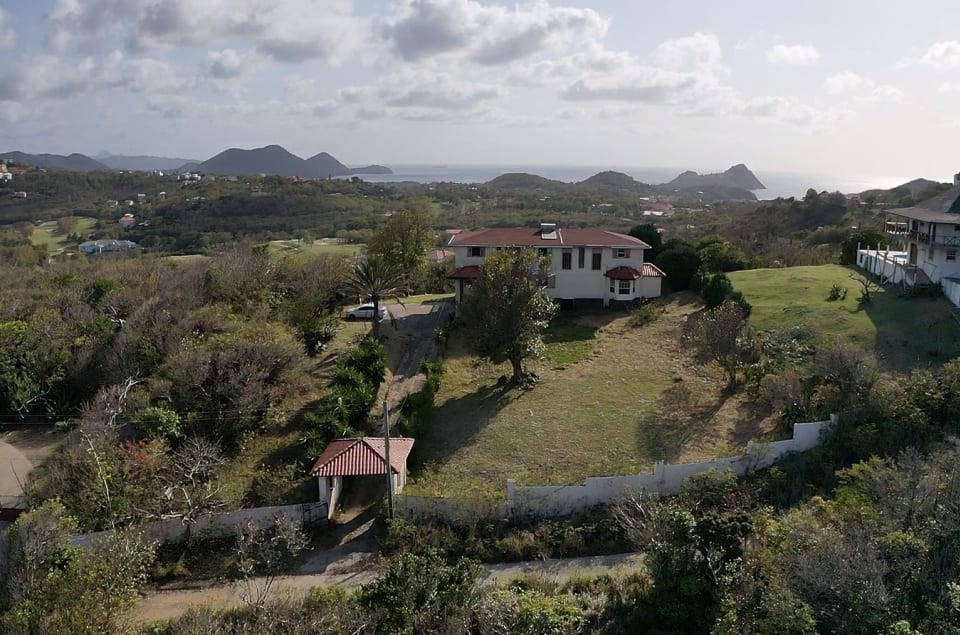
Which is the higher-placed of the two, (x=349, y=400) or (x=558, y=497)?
(x=349, y=400)

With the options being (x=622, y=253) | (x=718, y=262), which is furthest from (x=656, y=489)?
(x=718, y=262)

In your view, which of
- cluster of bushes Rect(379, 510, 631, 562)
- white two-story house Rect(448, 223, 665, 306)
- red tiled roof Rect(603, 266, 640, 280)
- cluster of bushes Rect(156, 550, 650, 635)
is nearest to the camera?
cluster of bushes Rect(156, 550, 650, 635)

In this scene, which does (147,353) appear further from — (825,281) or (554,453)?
(825,281)

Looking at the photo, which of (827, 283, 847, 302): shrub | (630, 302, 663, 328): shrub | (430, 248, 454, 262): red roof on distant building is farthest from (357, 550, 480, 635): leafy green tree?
(430, 248, 454, 262): red roof on distant building

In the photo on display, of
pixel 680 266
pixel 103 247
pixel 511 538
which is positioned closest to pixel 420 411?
pixel 511 538

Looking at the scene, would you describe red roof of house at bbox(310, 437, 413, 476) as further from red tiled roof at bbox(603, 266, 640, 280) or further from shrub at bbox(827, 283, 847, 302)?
shrub at bbox(827, 283, 847, 302)

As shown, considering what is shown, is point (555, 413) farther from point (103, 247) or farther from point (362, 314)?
point (103, 247)

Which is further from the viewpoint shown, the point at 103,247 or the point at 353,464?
the point at 103,247
